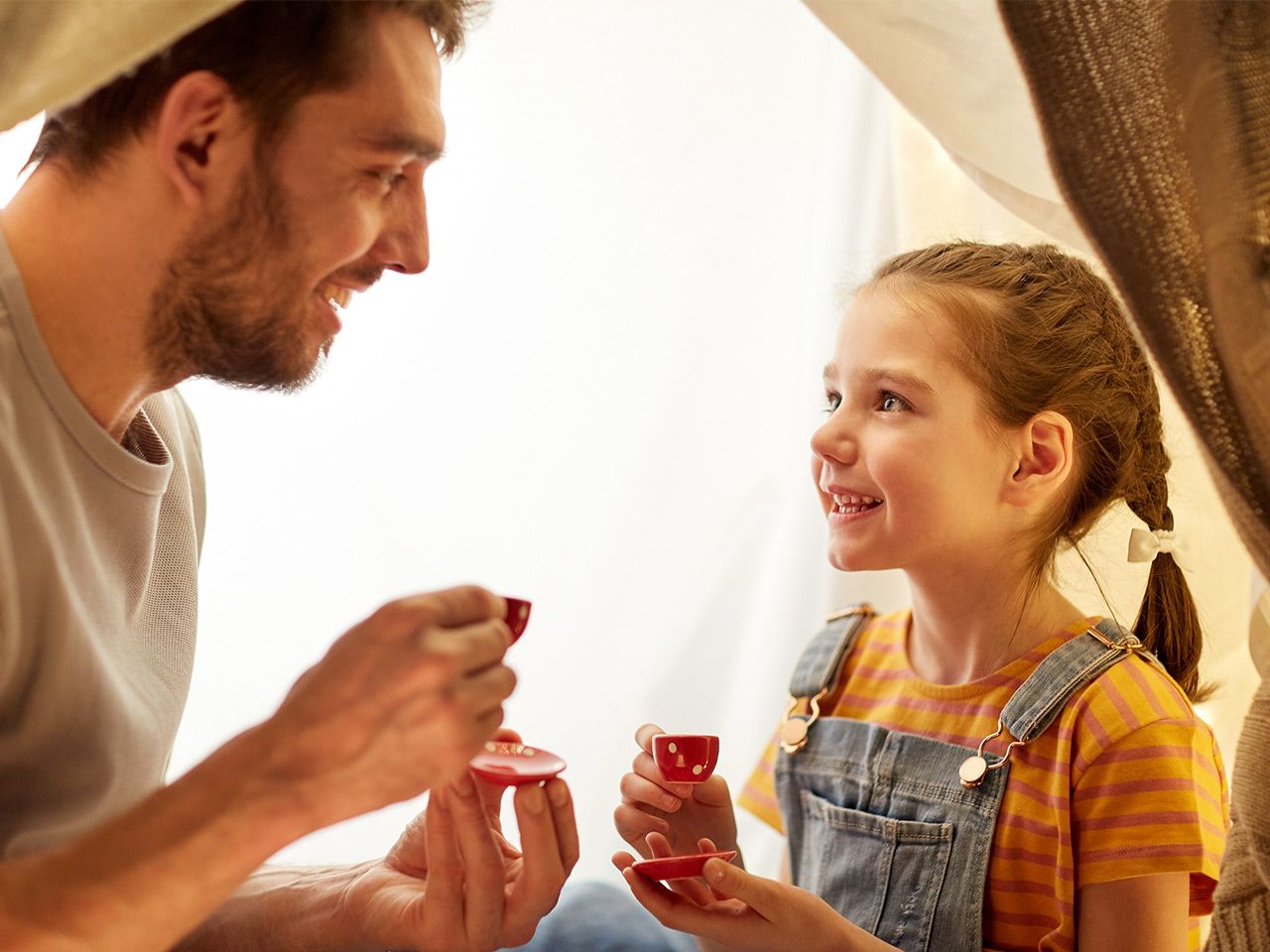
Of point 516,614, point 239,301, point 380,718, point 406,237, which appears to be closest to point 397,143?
point 406,237

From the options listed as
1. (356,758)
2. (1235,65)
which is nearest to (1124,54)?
(1235,65)

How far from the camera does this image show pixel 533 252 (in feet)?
6.23

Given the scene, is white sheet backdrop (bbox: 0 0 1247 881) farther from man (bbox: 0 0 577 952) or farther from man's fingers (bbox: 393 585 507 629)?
man's fingers (bbox: 393 585 507 629)

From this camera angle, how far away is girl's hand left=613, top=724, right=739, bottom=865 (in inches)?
54.3

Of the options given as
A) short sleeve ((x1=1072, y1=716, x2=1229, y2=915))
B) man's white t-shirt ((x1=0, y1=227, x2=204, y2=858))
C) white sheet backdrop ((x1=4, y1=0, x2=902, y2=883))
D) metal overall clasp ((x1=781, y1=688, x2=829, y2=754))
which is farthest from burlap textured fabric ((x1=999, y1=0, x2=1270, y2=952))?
white sheet backdrop ((x1=4, y1=0, x2=902, y2=883))

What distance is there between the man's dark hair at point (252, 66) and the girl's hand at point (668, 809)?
0.76m

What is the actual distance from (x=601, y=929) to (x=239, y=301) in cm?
78

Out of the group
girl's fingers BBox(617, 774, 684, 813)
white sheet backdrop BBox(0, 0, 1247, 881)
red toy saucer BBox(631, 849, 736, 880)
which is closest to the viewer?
red toy saucer BBox(631, 849, 736, 880)

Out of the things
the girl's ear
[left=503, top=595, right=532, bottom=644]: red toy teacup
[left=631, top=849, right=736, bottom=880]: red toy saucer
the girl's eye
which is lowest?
[left=631, top=849, right=736, bottom=880]: red toy saucer

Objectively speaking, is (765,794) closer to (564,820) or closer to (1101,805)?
(1101,805)

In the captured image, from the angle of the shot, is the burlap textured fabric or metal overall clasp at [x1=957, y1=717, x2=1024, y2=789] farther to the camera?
metal overall clasp at [x1=957, y1=717, x2=1024, y2=789]

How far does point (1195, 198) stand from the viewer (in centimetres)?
90

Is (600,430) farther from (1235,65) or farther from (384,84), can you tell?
(1235,65)

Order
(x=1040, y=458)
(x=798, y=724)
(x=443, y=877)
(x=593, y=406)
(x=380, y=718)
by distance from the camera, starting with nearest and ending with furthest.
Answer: (x=380, y=718) → (x=443, y=877) → (x=1040, y=458) → (x=798, y=724) → (x=593, y=406)
